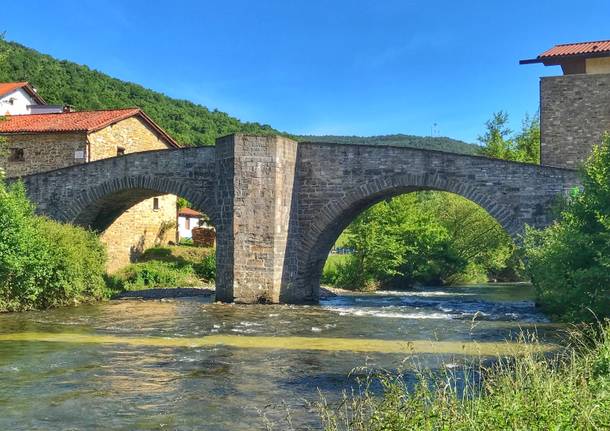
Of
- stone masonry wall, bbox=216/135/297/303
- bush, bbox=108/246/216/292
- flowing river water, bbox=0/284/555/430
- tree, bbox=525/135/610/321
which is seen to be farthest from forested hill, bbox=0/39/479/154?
tree, bbox=525/135/610/321

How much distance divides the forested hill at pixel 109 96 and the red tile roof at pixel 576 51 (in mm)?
38506

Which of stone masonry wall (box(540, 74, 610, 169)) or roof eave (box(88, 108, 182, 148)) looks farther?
roof eave (box(88, 108, 182, 148))

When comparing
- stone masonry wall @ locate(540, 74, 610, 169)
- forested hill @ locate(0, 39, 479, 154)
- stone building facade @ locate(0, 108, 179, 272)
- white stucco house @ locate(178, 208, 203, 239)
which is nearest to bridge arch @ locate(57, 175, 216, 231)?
stone building facade @ locate(0, 108, 179, 272)

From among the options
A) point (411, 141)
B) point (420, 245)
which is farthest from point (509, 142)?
point (411, 141)

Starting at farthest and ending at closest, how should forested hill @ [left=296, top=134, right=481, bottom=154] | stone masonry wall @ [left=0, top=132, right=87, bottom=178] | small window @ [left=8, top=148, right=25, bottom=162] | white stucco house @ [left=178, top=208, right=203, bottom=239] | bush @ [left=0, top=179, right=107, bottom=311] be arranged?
forested hill @ [left=296, top=134, right=481, bottom=154]
white stucco house @ [left=178, top=208, right=203, bottom=239]
small window @ [left=8, top=148, right=25, bottom=162]
stone masonry wall @ [left=0, top=132, right=87, bottom=178]
bush @ [left=0, top=179, right=107, bottom=311]

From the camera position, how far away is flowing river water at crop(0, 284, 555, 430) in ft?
23.5

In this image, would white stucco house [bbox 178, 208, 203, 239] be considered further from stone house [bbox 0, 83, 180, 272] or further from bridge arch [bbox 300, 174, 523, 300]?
bridge arch [bbox 300, 174, 523, 300]

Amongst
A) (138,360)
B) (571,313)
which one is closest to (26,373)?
(138,360)

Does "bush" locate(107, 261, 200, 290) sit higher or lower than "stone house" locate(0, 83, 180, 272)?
lower

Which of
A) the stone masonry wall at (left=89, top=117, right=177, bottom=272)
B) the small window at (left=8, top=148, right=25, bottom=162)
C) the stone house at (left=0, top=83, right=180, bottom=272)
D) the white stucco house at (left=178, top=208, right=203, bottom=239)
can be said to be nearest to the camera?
the stone masonry wall at (left=89, top=117, right=177, bottom=272)

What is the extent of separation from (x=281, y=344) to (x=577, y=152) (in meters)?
12.8

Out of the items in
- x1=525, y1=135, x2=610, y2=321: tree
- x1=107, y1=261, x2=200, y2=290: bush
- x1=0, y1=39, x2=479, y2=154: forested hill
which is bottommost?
x1=107, y1=261, x2=200, y2=290: bush

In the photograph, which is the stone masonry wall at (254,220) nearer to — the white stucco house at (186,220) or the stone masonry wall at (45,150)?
the stone masonry wall at (45,150)

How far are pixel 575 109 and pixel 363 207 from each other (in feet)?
23.3
